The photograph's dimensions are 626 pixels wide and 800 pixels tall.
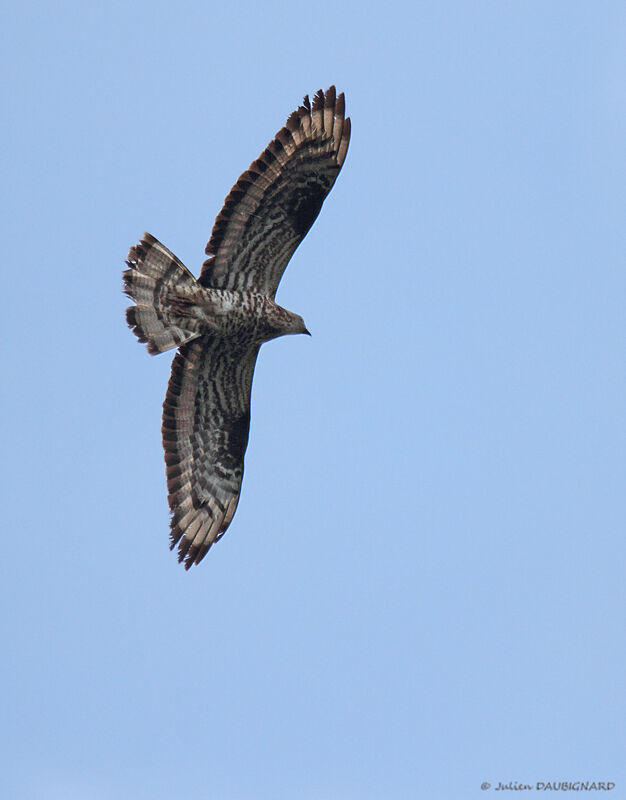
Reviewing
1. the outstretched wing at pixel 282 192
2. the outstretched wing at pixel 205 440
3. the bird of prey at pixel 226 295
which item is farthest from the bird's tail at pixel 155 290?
the outstretched wing at pixel 205 440

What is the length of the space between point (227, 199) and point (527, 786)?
658 centimetres

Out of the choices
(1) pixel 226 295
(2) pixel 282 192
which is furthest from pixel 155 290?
(2) pixel 282 192

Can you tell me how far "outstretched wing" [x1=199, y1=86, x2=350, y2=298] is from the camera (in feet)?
39.2

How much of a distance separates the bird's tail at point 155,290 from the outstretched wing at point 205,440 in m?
0.64

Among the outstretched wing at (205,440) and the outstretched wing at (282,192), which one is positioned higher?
the outstretched wing at (282,192)

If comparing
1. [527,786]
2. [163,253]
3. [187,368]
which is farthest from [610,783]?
[163,253]

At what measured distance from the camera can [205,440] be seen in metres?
13.0

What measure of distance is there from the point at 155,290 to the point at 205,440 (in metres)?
1.89

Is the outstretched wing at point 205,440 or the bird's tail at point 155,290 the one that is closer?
the bird's tail at point 155,290

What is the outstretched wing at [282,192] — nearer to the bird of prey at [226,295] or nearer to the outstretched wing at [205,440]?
the bird of prey at [226,295]

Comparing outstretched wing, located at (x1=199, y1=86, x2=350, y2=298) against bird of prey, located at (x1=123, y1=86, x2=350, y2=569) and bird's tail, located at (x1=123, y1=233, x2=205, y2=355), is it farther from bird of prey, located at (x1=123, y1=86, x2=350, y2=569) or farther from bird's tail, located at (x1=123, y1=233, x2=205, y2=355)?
bird's tail, located at (x1=123, y1=233, x2=205, y2=355)

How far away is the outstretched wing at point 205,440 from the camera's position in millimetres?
12727

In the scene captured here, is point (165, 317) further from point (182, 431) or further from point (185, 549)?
point (185, 549)

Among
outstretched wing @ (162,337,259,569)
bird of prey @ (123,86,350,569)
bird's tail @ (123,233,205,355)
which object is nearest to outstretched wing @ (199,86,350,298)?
bird of prey @ (123,86,350,569)
